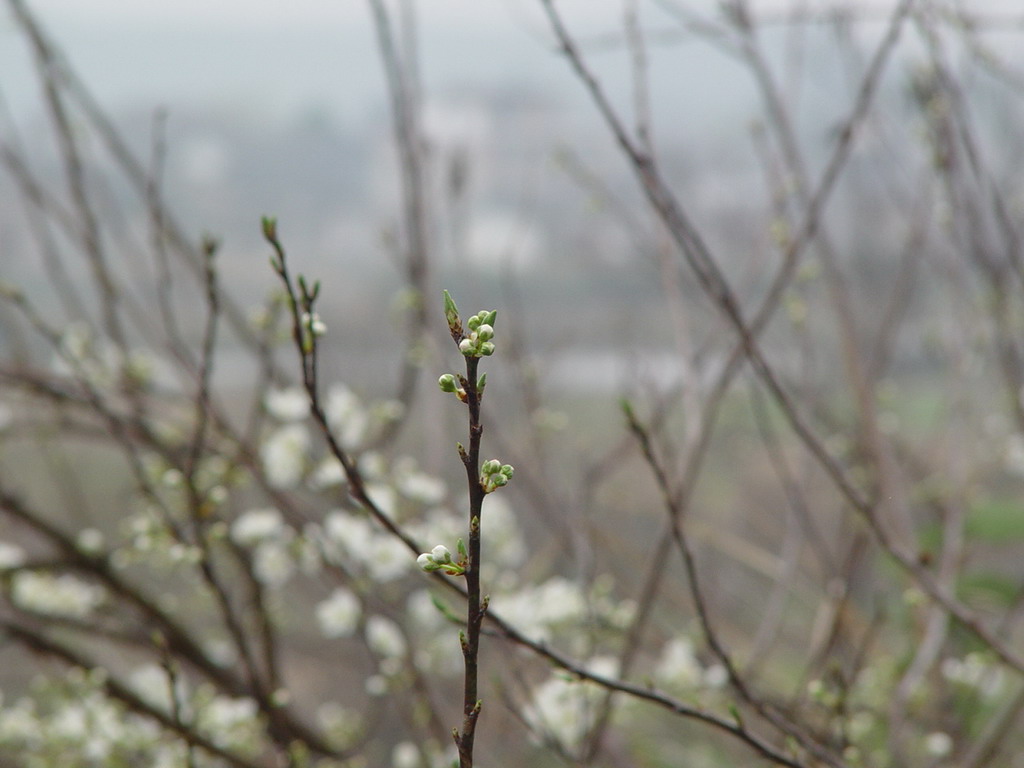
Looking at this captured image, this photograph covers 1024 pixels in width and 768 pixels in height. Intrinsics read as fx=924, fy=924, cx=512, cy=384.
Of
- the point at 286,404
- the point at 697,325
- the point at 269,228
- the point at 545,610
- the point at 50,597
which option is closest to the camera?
the point at 269,228

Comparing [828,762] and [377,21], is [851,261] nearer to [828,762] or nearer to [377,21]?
[377,21]

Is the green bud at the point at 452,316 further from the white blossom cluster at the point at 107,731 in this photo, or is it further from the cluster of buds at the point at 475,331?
the white blossom cluster at the point at 107,731

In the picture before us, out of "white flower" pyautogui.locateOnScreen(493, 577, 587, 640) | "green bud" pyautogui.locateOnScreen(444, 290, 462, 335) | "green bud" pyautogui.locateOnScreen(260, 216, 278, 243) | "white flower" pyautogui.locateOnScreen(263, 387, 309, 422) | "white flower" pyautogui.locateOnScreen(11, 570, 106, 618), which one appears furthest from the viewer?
"white flower" pyautogui.locateOnScreen(11, 570, 106, 618)

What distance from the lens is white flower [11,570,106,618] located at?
1150 mm

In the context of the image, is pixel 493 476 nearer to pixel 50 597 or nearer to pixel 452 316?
pixel 452 316

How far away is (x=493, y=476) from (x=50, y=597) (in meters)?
1.03

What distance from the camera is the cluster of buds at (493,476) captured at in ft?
1.01

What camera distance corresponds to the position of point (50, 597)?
3.76 ft

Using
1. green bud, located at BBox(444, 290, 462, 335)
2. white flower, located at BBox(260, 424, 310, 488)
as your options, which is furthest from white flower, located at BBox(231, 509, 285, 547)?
green bud, located at BBox(444, 290, 462, 335)

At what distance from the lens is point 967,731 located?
103cm

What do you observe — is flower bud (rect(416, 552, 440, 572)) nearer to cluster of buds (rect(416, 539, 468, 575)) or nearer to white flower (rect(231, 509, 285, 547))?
cluster of buds (rect(416, 539, 468, 575))

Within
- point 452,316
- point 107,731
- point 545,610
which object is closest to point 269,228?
point 452,316

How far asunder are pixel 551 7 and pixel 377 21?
1.02ft

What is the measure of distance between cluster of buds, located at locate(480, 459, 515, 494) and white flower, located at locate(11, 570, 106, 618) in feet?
3.20
